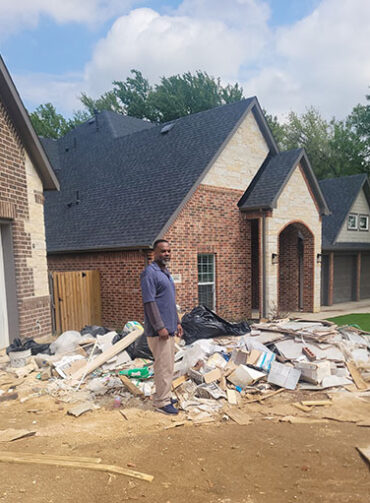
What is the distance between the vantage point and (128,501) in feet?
9.89

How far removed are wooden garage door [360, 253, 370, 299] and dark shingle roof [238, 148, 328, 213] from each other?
361 inches

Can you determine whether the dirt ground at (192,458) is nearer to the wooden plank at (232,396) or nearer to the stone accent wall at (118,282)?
the wooden plank at (232,396)

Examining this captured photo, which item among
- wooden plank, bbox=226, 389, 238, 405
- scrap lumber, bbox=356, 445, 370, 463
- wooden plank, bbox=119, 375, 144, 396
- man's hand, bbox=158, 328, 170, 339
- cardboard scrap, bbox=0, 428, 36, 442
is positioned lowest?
wooden plank, bbox=226, 389, 238, 405

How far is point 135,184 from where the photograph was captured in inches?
524

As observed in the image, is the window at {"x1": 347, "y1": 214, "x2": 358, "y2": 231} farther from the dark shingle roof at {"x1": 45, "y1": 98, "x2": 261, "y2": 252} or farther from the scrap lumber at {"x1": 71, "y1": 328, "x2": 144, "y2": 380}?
the scrap lumber at {"x1": 71, "y1": 328, "x2": 144, "y2": 380}

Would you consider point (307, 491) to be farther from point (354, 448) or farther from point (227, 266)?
point (227, 266)

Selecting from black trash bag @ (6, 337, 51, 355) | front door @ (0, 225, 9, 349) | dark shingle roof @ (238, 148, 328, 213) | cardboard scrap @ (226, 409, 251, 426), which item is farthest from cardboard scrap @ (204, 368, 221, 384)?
dark shingle roof @ (238, 148, 328, 213)

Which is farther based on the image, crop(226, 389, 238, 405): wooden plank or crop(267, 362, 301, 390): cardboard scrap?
crop(267, 362, 301, 390): cardboard scrap

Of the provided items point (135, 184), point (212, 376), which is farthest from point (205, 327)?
point (135, 184)

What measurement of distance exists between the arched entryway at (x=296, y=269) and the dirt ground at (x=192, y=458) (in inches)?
406

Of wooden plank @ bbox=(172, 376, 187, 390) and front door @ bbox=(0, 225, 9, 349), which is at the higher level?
front door @ bbox=(0, 225, 9, 349)

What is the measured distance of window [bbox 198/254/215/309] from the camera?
485 inches

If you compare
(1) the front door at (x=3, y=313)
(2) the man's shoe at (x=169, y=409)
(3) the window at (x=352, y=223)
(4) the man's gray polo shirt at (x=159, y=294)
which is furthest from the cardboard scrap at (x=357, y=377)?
(3) the window at (x=352, y=223)

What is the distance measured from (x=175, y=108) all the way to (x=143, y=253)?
26.5 m
